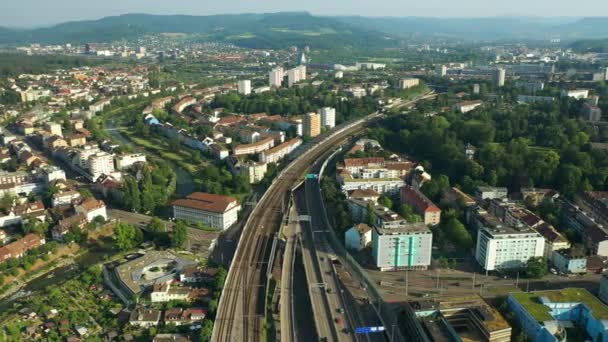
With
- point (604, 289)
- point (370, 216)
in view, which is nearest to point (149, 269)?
A: point (370, 216)

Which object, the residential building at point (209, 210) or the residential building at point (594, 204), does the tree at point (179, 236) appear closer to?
the residential building at point (209, 210)

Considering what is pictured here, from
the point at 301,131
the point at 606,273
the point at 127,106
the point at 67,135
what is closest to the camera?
the point at 606,273

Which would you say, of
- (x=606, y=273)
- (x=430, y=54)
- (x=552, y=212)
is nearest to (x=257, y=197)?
(x=552, y=212)

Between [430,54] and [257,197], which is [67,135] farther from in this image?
[430,54]

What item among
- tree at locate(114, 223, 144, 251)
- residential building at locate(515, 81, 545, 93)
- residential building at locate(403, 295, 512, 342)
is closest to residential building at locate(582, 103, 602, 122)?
residential building at locate(515, 81, 545, 93)

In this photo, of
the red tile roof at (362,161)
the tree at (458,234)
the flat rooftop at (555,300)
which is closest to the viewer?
the flat rooftop at (555,300)

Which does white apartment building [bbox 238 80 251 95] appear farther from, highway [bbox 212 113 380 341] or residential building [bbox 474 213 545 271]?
residential building [bbox 474 213 545 271]

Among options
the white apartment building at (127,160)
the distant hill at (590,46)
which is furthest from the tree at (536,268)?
the distant hill at (590,46)

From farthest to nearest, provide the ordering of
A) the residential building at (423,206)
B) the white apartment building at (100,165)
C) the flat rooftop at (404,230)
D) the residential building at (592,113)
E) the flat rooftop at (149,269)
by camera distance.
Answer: the residential building at (592,113), the white apartment building at (100,165), the residential building at (423,206), the flat rooftop at (404,230), the flat rooftop at (149,269)
